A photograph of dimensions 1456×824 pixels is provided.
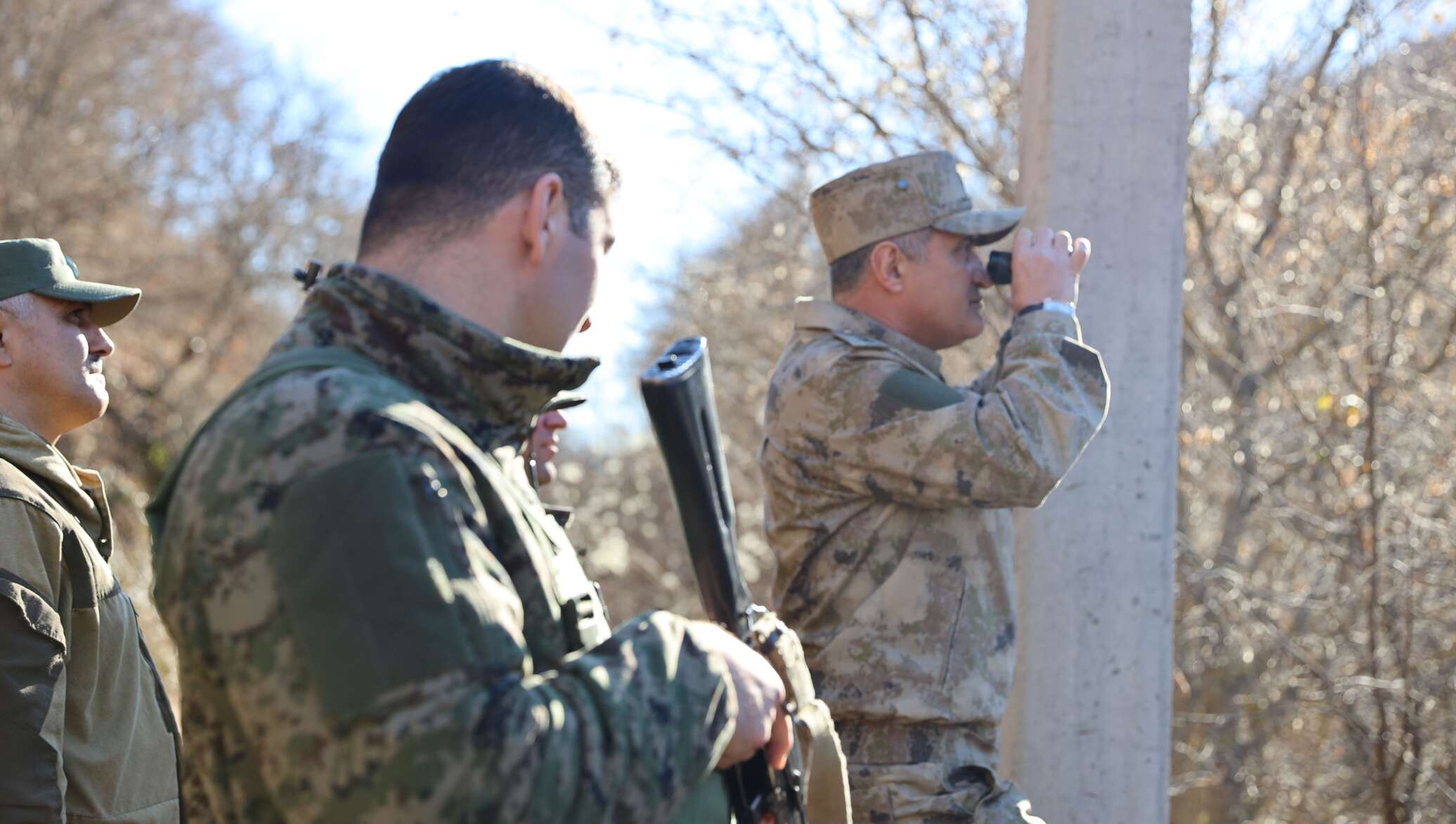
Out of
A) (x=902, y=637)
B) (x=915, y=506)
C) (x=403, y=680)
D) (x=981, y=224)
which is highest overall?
(x=981, y=224)

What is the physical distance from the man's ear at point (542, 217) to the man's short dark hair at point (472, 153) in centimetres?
2

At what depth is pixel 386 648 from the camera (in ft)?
5.00

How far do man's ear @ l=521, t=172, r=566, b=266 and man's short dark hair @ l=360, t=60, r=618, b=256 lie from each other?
0.05 ft

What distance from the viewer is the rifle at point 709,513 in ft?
6.81

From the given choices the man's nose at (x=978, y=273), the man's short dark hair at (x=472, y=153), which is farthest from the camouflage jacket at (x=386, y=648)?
the man's nose at (x=978, y=273)

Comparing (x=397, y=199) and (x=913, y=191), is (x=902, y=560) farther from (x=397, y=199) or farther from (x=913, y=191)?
(x=397, y=199)

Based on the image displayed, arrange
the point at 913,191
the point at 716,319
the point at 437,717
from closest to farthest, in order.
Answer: the point at 437,717 < the point at 913,191 < the point at 716,319

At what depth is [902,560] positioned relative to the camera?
3264 mm

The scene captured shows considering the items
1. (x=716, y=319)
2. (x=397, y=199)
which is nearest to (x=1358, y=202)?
(x=716, y=319)

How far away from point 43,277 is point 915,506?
2138mm

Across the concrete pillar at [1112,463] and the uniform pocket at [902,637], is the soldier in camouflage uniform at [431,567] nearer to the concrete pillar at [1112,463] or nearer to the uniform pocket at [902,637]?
the uniform pocket at [902,637]

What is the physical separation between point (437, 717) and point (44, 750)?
1.70 meters

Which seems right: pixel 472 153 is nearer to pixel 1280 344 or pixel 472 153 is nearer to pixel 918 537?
pixel 918 537

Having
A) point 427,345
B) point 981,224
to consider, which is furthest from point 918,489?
point 427,345
